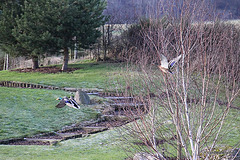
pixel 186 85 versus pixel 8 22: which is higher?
pixel 8 22

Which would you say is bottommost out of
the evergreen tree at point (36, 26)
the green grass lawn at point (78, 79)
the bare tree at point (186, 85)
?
the green grass lawn at point (78, 79)

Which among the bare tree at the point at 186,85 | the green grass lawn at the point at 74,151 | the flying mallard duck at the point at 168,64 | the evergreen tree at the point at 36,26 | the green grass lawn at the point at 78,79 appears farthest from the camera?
the evergreen tree at the point at 36,26

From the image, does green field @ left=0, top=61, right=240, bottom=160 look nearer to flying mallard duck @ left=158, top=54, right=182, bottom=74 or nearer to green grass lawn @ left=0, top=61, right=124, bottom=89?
green grass lawn @ left=0, top=61, right=124, bottom=89

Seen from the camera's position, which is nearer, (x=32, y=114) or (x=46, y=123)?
(x=46, y=123)

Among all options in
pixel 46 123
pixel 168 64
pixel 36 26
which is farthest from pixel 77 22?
pixel 168 64

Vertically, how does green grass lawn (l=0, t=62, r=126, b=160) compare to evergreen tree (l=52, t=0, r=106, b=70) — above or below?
below

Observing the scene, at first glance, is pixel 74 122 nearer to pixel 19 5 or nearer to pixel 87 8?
pixel 87 8

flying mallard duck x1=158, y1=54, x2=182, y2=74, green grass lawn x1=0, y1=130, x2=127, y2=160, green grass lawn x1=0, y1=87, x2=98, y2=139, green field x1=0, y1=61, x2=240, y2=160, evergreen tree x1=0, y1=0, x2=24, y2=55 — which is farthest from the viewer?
evergreen tree x1=0, y1=0, x2=24, y2=55

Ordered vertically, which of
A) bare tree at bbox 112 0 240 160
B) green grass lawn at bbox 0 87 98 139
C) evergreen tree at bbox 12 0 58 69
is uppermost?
evergreen tree at bbox 12 0 58 69

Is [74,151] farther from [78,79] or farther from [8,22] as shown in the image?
[8,22]

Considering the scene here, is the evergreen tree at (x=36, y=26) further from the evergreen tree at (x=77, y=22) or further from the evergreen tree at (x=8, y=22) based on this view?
the evergreen tree at (x=8, y=22)

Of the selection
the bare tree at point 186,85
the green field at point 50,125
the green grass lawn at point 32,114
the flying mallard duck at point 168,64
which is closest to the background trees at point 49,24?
the green field at point 50,125

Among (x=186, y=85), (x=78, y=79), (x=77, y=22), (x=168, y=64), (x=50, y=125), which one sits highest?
(x=77, y=22)

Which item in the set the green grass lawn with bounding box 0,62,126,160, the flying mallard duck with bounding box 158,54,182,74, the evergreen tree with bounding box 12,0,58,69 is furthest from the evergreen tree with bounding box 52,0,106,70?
the flying mallard duck with bounding box 158,54,182,74
